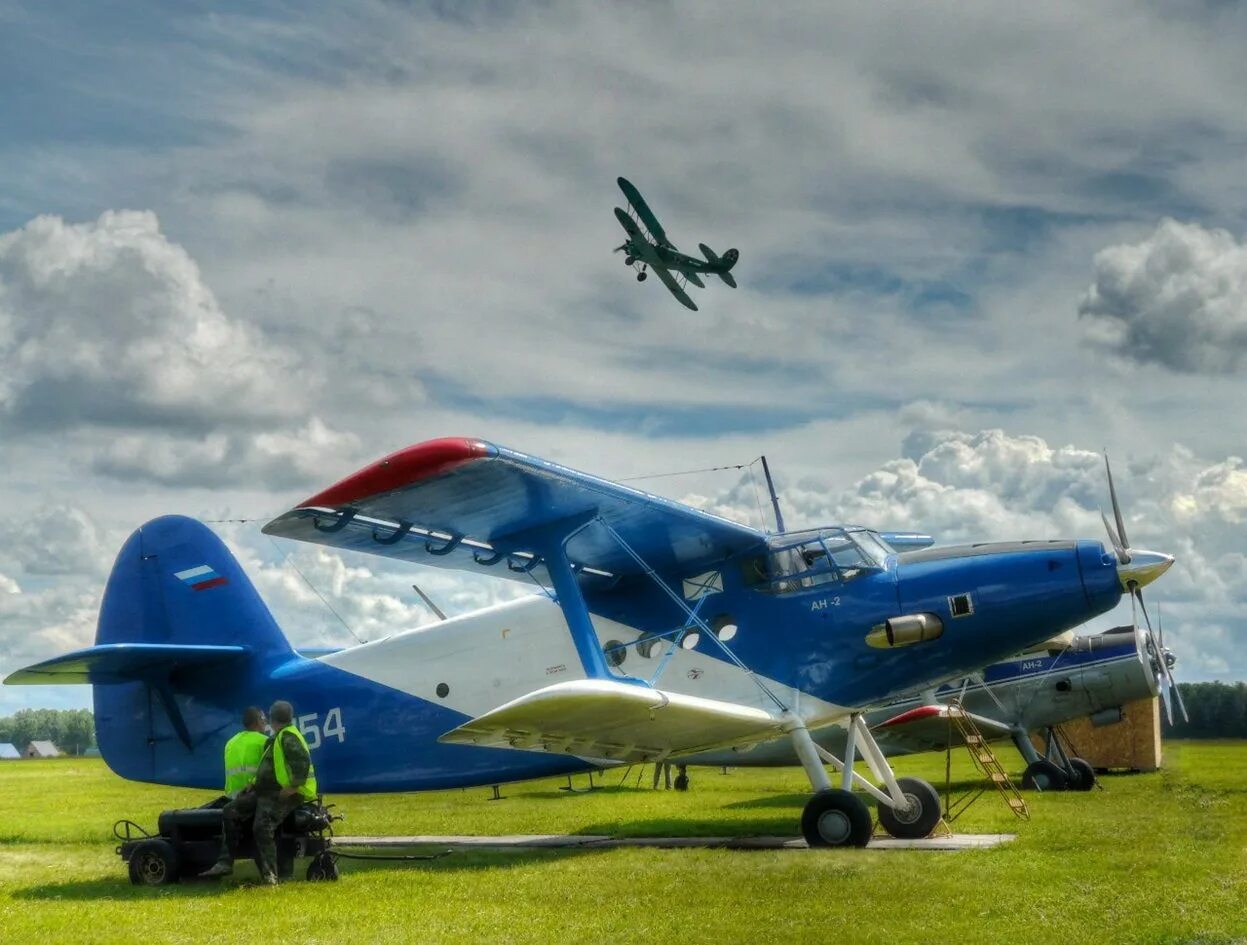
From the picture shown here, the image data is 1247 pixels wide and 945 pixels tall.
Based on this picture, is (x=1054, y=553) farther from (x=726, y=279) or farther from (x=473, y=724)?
(x=726, y=279)

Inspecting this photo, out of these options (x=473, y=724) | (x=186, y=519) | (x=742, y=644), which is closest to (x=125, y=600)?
(x=186, y=519)

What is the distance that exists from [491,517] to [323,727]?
346 centimetres

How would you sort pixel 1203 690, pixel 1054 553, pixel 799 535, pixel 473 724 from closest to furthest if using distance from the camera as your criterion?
1. pixel 473 724
2. pixel 1054 553
3. pixel 799 535
4. pixel 1203 690

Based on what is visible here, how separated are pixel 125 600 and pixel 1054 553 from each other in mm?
10125

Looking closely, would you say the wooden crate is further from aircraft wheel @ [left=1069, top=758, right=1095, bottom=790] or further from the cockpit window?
the cockpit window

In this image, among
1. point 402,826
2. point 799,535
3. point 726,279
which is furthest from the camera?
point 726,279

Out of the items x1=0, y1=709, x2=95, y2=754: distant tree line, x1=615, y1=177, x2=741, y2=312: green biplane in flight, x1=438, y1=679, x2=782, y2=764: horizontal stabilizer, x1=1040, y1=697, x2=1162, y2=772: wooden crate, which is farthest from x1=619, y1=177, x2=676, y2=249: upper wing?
x1=0, y1=709, x2=95, y2=754: distant tree line

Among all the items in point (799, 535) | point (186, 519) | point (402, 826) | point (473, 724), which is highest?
point (186, 519)

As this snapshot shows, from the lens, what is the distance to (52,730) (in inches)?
5032

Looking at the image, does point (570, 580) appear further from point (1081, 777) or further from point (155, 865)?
point (1081, 777)

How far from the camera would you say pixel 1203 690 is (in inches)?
2387

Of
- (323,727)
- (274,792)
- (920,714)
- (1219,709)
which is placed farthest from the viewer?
(1219,709)

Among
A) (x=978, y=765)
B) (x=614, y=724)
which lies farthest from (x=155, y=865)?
(x=978, y=765)

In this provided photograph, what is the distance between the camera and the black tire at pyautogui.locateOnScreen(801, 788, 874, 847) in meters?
11.2
